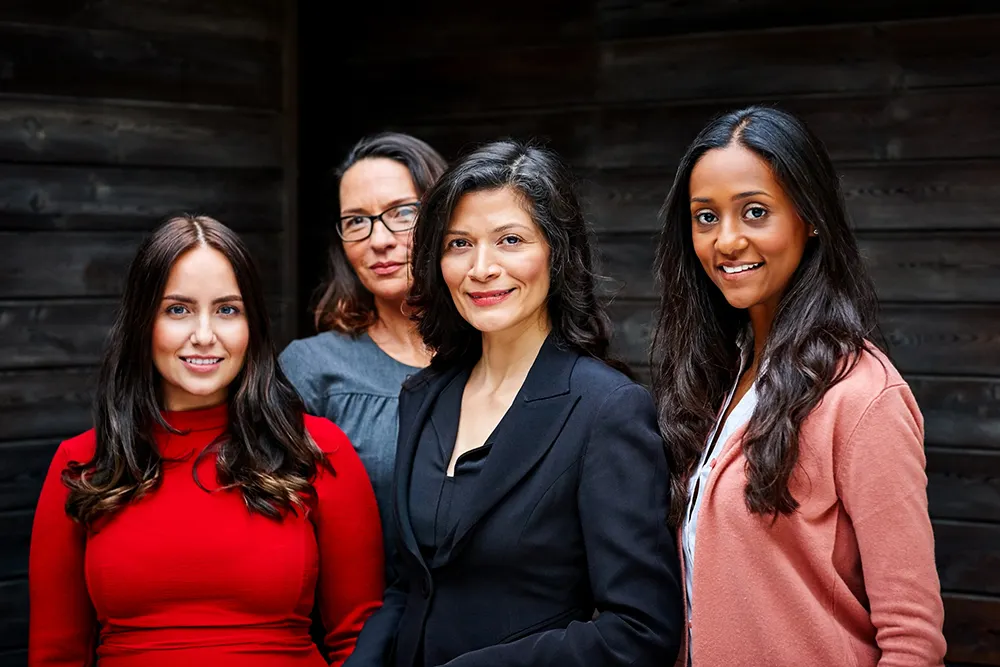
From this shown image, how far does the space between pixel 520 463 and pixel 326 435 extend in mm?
627

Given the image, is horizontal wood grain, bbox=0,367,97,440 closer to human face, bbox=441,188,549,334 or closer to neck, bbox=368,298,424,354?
neck, bbox=368,298,424,354

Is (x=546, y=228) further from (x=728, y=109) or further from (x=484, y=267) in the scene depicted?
(x=728, y=109)

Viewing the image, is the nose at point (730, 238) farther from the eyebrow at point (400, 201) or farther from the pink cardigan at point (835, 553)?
the eyebrow at point (400, 201)

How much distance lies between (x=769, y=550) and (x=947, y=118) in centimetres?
179

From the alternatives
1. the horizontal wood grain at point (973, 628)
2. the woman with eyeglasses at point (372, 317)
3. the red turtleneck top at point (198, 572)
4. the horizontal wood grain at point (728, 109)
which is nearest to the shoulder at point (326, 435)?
the red turtleneck top at point (198, 572)

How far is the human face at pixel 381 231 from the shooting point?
257 centimetres

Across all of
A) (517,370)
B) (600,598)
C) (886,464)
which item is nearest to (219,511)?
Answer: (517,370)

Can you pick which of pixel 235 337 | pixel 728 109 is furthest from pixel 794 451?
pixel 728 109

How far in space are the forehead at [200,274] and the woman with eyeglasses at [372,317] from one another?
0.42m

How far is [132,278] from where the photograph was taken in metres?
2.22

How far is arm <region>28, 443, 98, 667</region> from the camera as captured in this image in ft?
7.23

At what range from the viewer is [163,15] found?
343 cm

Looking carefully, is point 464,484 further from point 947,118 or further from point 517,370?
point 947,118

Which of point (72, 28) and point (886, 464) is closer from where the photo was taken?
point (886, 464)
